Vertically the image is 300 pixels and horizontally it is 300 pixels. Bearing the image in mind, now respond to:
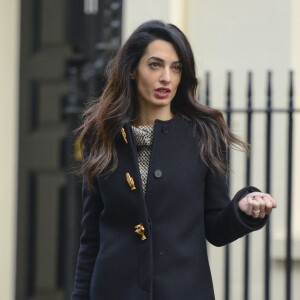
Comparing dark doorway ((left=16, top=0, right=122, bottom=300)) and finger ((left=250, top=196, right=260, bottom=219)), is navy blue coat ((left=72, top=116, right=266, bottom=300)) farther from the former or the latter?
dark doorway ((left=16, top=0, right=122, bottom=300))

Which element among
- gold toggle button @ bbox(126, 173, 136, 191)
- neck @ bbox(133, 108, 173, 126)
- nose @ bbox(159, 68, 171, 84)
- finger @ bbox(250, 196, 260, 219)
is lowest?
finger @ bbox(250, 196, 260, 219)

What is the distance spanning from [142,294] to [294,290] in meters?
3.32

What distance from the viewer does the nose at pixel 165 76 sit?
329 centimetres

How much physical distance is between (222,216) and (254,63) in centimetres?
323

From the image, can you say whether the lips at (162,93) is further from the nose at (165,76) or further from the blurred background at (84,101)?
the blurred background at (84,101)

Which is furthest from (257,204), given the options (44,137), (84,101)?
(44,137)

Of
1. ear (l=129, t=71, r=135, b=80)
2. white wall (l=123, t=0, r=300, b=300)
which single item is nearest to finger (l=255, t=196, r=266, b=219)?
ear (l=129, t=71, r=135, b=80)

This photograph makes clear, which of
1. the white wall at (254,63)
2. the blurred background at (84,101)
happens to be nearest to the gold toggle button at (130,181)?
the blurred background at (84,101)

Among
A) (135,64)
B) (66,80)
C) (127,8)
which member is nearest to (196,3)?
(127,8)

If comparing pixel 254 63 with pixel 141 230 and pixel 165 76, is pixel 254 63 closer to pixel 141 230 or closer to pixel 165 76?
pixel 165 76

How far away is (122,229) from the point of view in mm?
3283

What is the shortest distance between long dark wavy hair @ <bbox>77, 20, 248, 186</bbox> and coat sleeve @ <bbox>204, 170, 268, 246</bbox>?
0.05 metres

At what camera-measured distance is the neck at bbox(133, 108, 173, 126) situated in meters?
3.37

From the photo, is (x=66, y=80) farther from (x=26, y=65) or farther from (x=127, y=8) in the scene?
(x=127, y=8)
